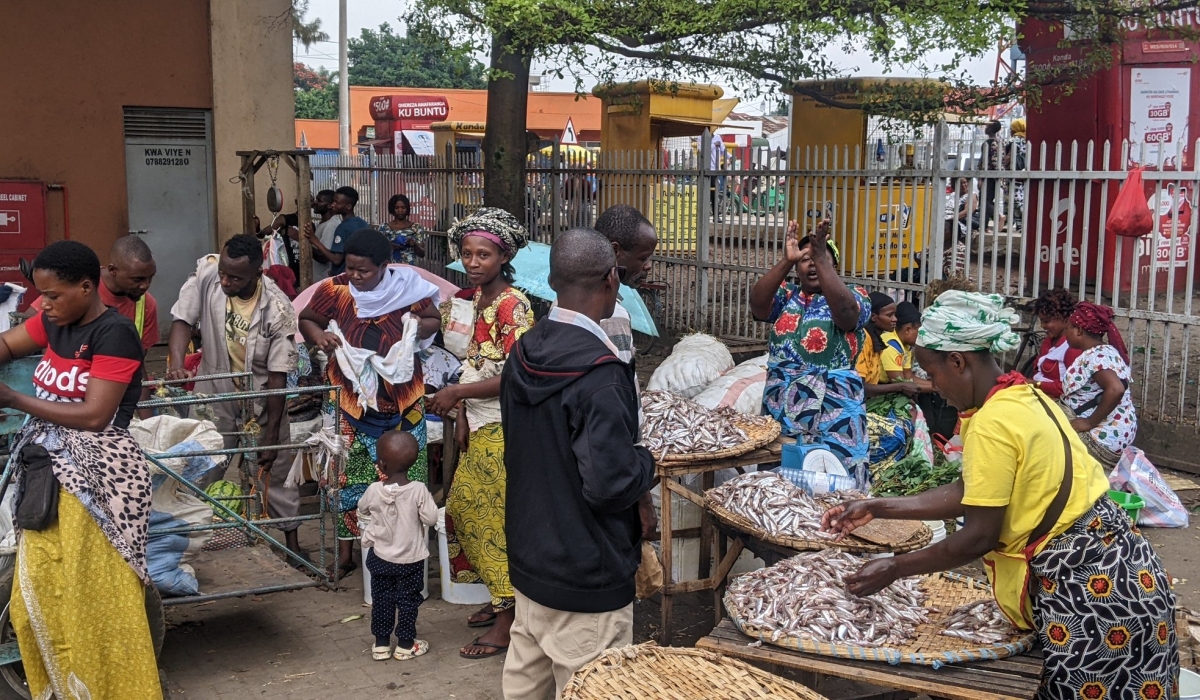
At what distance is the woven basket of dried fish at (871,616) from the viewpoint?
3369mm

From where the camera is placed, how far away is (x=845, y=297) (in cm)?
504

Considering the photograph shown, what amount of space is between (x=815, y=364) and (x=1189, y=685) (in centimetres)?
213

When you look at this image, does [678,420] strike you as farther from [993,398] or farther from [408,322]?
[993,398]

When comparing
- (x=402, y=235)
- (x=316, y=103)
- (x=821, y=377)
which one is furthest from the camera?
(x=316, y=103)

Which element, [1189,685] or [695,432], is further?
[695,432]

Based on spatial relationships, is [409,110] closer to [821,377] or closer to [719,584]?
[821,377]

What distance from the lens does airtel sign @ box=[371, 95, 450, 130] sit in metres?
29.7

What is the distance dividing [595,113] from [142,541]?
3897cm

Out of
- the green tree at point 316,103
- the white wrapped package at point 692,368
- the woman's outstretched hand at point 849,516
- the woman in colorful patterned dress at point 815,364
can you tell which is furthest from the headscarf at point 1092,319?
the green tree at point 316,103

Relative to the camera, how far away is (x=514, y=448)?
11.2 feet

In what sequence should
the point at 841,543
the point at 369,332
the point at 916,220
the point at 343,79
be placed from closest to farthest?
the point at 841,543
the point at 369,332
the point at 916,220
the point at 343,79

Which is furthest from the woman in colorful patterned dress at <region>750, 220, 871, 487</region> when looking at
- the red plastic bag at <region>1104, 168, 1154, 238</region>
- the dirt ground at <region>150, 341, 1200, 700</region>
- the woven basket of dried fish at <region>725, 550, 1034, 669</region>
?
the red plastic bag at <region>1104, 168, 1154, 238</region>

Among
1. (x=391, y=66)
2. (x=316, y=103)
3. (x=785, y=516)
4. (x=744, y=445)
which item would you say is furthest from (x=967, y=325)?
(x=391, y=66)

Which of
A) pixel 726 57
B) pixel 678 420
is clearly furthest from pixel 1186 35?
pixel 678 420
